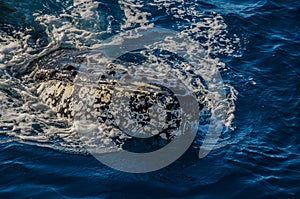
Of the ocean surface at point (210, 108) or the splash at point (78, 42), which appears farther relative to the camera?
the splash at point (78, 42)

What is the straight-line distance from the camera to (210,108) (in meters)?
8.40

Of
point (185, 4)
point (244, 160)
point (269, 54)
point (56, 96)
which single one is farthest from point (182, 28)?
point (244, 160)

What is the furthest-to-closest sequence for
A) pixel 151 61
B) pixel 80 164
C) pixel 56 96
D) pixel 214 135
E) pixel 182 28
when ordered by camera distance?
pixel 182 28 < pixel 151 61 < pixel 56 96 < pixel 214 135 < pixel 80 164

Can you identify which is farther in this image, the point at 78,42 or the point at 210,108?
the point at 78,42

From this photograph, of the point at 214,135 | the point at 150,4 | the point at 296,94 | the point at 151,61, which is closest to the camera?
the point at 214,135

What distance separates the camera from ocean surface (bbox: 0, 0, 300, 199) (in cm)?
681

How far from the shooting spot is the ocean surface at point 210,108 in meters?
6.81

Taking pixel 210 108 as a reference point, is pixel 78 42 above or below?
above

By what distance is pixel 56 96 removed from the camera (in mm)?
8398

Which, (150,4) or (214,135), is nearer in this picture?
(214,135)

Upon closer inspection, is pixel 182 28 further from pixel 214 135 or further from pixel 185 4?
pixel 214 135

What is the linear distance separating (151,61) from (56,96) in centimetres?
241

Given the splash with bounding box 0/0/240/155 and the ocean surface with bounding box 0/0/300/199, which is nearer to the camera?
the ocean surface with bounding box 0/0/300/199

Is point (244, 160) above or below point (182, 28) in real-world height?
below
